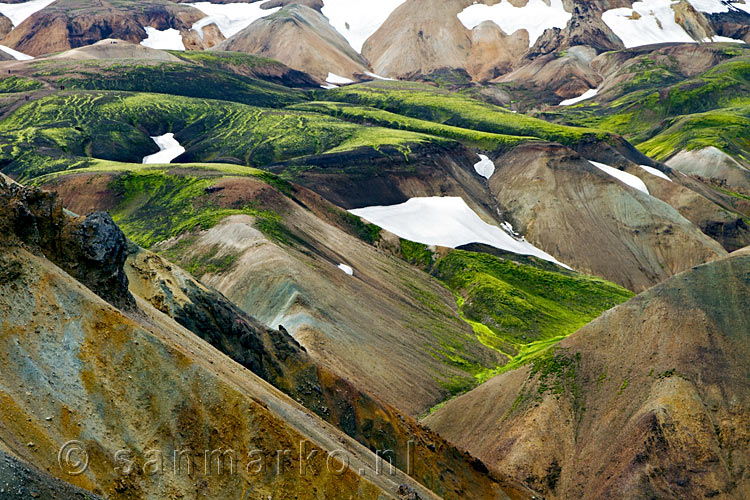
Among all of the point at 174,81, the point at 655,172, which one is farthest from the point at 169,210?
the point at 655,172

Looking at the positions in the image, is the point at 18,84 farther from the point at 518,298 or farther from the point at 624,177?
the point at 624,177

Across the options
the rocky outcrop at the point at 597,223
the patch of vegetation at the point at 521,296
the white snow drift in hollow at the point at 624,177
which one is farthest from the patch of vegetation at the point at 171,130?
the patch of vegetation at the point at 521,296

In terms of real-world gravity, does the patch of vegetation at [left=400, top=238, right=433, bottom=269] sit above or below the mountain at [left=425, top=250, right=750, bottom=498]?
below

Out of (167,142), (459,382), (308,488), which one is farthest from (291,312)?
(167,142)

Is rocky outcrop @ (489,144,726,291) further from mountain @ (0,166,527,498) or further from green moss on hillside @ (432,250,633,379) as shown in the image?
mountain @ (0,166,527,498)

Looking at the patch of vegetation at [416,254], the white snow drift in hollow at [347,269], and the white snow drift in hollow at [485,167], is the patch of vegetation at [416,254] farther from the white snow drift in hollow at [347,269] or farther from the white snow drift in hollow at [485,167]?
the white snow drift in hollow at [485,167]

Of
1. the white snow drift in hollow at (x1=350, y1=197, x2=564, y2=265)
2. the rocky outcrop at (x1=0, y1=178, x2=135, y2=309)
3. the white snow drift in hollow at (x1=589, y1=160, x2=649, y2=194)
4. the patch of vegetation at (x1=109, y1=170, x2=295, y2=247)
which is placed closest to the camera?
the rocky outcrop at (x1=0, y1=178, x2=135, y2=309)

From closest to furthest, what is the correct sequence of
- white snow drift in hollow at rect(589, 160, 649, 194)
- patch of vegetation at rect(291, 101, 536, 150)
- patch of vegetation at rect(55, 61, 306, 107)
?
white snow drift in hollow at rect(589, 160, 649, 194), patch of vegetation at rect(291, 101, 536, 150), patch of vegetation at rect(55, 61, 306, 107)
